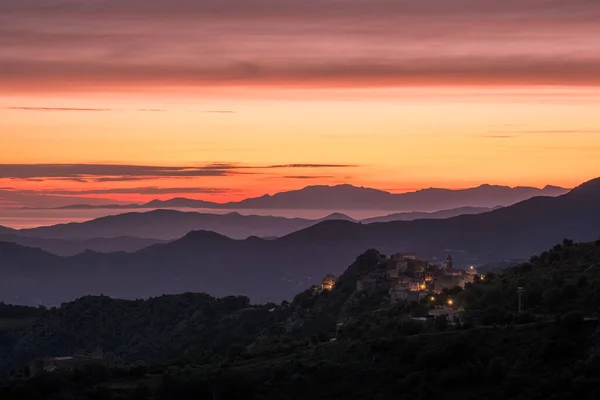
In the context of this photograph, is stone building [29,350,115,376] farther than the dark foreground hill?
Yes

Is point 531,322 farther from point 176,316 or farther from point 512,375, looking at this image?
Answer: point 176,316

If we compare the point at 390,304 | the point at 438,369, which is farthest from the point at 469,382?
the point at 390,304

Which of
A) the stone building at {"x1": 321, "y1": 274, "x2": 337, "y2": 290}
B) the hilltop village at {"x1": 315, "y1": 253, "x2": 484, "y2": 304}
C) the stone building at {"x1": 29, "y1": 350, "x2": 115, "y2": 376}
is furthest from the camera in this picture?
the stone building at {"x1": 321, "y1": 274, "x2": 337, "y2": 290}

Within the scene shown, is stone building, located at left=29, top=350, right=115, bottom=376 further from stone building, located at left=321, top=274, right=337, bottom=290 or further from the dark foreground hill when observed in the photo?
stone building, located at left=321, top=274, right=337, bottom=290

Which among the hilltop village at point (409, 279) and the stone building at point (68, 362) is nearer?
the stone building at point (68, 362)

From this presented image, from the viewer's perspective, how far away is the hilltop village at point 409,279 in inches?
5312

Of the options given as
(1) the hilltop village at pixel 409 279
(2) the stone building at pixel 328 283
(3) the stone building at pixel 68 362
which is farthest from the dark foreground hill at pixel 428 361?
(2) the stone building at pixel 328 283

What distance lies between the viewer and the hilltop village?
134925 mm

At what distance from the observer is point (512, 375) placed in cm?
8194

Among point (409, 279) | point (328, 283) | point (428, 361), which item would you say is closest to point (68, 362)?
point (409, 279)

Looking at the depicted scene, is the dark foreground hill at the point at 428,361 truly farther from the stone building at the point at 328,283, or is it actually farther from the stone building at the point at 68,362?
the stone building at the point at 328,283

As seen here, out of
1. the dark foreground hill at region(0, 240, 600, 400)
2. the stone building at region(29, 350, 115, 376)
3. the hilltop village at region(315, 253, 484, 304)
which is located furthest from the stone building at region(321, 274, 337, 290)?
the dark foreground hill at region(0, 240, 600, 400)

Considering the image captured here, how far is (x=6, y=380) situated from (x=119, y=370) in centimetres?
814

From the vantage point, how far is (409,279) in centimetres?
14375
